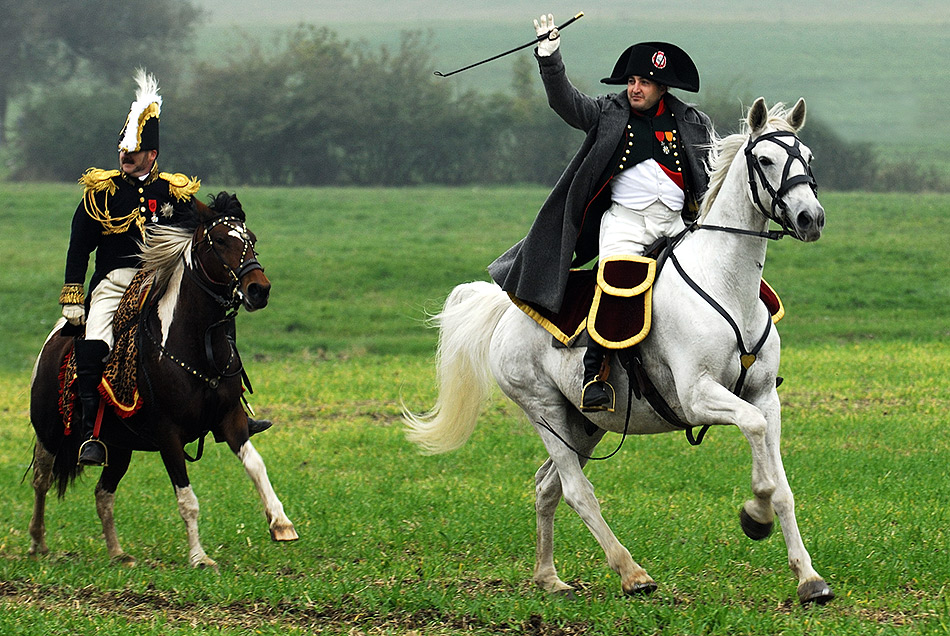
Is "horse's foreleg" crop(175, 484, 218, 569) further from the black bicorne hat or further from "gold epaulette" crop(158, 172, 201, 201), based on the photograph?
the black bicorne hat

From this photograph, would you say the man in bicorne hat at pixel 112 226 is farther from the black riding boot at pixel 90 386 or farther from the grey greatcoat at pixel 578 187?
the grey greatcoat at pixel 578 187

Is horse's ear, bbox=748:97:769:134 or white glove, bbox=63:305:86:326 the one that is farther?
white glove, bbox=63:305:86:326

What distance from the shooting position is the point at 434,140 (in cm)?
4347

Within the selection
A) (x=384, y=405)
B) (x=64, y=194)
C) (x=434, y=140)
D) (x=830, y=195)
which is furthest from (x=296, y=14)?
(x=384, y=405)

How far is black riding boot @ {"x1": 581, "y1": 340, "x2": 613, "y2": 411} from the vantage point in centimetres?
686

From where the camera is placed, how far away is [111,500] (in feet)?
30.0

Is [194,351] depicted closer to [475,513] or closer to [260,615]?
[260,615]

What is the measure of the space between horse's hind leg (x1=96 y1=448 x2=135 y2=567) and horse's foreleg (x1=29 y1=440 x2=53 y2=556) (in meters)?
0.46

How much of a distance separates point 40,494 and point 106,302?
1715 millimetres

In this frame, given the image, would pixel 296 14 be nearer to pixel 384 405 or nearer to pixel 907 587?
pixel 384 405

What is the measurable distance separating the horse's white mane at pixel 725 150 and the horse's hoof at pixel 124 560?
15.5ft

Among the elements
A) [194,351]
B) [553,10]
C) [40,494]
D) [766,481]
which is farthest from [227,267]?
[553,10]

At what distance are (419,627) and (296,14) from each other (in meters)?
79.3

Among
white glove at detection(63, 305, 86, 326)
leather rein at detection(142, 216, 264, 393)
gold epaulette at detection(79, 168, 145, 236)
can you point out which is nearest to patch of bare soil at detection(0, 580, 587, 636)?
leather rein at detection(142, 216, 264, 393)
